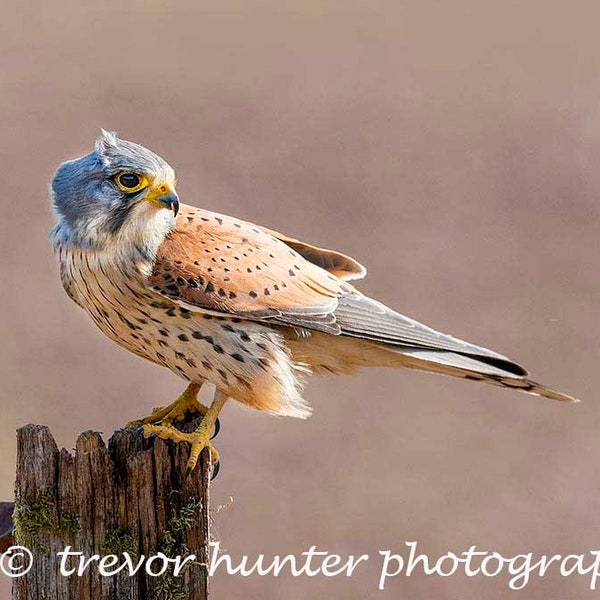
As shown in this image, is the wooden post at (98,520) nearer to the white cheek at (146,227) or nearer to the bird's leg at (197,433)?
the bird's leg at (197,433)

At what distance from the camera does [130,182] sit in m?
4.25

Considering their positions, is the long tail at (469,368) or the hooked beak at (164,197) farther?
the long tail at (469,368)

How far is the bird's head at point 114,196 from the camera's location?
4.21m

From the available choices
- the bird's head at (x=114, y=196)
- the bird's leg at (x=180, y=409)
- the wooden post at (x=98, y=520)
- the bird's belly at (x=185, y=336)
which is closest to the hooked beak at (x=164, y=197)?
the bird's head at (x=114, y=196)

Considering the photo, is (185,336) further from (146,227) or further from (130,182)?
(130,182)

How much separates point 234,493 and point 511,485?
5.64 feet

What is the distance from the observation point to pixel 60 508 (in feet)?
11.7

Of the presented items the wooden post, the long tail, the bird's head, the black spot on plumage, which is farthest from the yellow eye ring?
the long tail

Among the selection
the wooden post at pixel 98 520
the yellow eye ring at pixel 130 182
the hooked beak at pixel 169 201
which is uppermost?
the yellow eye ring at pixel 130 182

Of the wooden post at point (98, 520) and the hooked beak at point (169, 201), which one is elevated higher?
the hooked beak at point (169, 201)

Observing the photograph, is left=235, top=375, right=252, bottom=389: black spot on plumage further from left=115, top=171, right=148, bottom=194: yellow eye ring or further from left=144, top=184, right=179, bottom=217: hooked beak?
left=115, top=171, right=148, bottom=194: yellow eye ring

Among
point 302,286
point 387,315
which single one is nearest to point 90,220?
point 302,286

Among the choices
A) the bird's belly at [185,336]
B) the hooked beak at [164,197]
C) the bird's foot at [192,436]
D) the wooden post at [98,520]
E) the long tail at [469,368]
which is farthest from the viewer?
the long tail at [469,368]

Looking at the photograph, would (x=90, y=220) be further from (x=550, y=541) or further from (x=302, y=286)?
(x=550, y=541)
